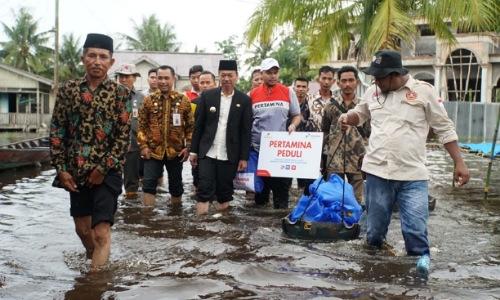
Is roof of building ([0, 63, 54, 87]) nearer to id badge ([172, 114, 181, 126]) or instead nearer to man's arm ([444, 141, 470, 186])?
id badge ([172, 114, 181, 126])

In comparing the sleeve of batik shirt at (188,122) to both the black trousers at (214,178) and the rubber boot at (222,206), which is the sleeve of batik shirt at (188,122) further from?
the rubber boot at (222,206)

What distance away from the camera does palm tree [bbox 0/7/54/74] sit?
52031 mm

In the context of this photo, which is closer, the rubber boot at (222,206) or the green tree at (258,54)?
the rubber boot at (222,206)

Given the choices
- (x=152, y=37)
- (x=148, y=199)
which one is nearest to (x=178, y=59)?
(x=152, y=37)

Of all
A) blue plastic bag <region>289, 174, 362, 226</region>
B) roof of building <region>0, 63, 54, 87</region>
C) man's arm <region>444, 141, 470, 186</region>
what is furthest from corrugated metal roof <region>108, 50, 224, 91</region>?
man's arm <region>444, 141, 470, 186</region>

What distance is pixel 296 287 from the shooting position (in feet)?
15.0

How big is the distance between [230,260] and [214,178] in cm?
236

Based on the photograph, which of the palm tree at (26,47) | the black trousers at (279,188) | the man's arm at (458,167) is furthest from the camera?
the palm tree at (26,47)

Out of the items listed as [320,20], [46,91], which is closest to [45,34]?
[46,91]

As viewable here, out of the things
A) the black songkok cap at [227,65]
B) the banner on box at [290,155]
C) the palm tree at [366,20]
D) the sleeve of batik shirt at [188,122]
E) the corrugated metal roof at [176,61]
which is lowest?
the banner on box at [290,155]

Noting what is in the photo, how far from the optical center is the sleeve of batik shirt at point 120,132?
4824mm

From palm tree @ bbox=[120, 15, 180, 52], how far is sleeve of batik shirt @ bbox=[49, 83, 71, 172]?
166 feet

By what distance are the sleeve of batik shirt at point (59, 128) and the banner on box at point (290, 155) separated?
141 inches

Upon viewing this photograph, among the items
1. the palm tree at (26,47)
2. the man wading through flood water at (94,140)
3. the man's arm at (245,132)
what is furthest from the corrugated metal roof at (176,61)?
the man wading through flood water at (94,140)
